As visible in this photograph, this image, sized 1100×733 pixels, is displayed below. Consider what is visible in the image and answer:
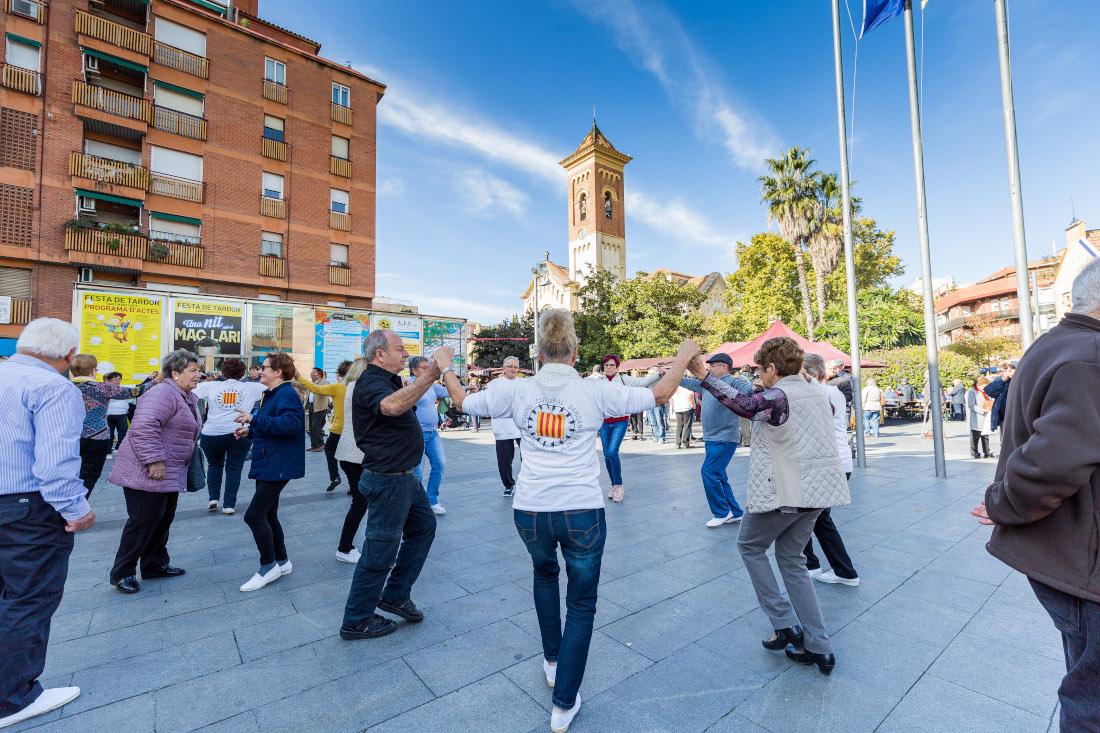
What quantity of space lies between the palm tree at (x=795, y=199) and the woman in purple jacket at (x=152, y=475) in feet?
89.5

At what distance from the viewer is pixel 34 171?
17781 millimetres

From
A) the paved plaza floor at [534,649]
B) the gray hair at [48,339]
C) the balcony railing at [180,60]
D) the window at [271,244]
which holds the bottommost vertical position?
the paved plaza floor at [534,649]

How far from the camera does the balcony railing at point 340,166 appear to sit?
24.7 metres

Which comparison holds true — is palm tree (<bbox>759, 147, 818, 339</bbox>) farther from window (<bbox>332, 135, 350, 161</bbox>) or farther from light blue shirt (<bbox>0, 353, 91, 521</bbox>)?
light blue shirt (<bbox>0, 353, 91, 521</bbox>)

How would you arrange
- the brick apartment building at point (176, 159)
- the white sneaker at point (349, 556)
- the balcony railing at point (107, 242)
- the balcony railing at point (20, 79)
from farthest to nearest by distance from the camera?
the balcony railing at point (107, 242)
the brick apartment building at point (176, 159)
the balcony railing at point (20, 79)
the white sneaker at point (349, 556)

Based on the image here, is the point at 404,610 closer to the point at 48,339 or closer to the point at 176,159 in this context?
the point at 48,339

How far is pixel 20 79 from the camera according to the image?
A: 17.8m

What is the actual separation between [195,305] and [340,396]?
16020mm

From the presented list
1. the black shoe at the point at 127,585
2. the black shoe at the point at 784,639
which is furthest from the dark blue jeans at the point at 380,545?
the black shoe at the point at 784,639

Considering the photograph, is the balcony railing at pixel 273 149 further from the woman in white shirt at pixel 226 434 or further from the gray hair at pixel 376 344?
the gray hair at pixel 376 344

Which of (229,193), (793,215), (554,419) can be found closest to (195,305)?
(229,193)

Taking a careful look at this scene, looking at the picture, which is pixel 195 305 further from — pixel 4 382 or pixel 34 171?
pixel 4 382

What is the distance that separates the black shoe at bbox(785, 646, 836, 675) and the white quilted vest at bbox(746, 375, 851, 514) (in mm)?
802

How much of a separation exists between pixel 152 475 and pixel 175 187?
21963 millimetres
